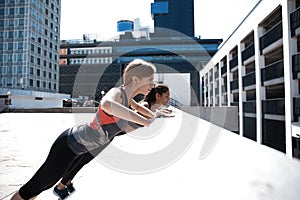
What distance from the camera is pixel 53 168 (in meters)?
1.53

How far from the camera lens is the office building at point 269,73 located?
14094 mm

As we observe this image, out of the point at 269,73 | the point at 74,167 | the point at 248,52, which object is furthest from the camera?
the point at 248,52

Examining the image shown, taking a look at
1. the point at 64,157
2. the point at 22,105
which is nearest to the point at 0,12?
the point at 22,105

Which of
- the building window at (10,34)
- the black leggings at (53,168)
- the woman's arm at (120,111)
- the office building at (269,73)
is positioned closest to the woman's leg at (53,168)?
the black leggings at (53,168)

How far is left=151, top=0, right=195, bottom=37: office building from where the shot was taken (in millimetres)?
98000

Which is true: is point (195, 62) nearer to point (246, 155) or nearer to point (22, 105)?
point (22, 105)

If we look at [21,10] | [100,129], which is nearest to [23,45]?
[21,10]

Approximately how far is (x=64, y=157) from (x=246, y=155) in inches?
43.8

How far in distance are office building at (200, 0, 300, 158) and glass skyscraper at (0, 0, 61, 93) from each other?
1195 inches

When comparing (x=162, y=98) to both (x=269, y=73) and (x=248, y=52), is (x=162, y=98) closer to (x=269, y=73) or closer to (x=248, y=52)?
(x=269, y=73)

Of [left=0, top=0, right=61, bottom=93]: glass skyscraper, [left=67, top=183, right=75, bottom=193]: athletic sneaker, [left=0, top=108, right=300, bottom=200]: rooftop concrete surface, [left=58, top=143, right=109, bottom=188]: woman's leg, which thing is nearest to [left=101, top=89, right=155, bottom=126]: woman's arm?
[left=0, top=108, right=300, bottom=200]: rooftop concrete surface

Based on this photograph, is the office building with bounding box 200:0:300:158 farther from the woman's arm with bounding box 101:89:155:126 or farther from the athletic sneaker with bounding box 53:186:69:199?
the woman's arm with bounding box 101:89:155:126

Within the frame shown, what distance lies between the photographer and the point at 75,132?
58.9 inches

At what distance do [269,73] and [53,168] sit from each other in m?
18.9
